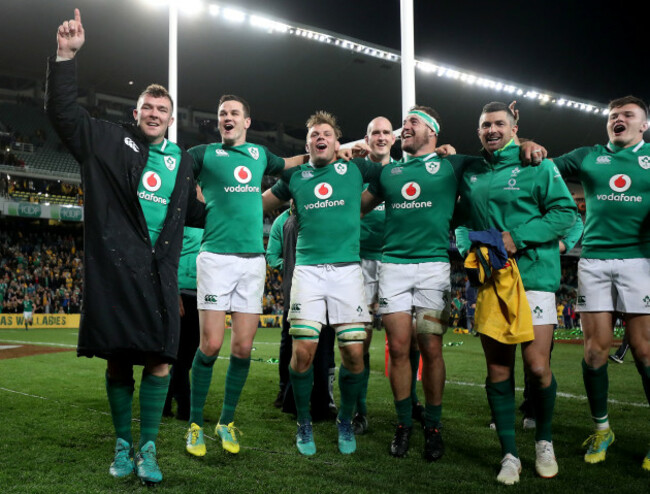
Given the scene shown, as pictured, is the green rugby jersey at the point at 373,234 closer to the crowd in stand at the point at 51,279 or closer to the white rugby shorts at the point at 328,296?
the white rugby shorts at the point at 328,296

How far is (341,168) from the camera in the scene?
4.40 m

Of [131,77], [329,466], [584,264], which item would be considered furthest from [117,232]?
[131,77]

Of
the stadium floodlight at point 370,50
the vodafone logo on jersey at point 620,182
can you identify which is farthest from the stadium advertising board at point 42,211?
the vodafone logo on jersey at point 620,182

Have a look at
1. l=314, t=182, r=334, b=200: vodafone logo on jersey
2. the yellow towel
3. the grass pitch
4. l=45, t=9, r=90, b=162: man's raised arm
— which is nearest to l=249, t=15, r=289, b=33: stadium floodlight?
the grass pitch

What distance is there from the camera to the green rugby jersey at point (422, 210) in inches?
163

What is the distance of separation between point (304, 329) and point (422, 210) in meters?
1.20

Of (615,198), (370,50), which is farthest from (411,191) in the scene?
(370,50)

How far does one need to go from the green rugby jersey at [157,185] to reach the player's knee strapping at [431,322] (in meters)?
1.87

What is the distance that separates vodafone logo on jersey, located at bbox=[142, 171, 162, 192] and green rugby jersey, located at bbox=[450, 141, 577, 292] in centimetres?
194

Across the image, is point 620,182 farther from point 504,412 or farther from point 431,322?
point 504,412

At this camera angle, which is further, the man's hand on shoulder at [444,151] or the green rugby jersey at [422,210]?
the man's hand on shoulder at [444,151]

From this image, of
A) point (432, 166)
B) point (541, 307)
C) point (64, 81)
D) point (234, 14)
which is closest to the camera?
point (64, 81)

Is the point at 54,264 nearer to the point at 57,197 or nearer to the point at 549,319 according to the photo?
the point at 57,197

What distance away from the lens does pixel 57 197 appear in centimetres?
2850
